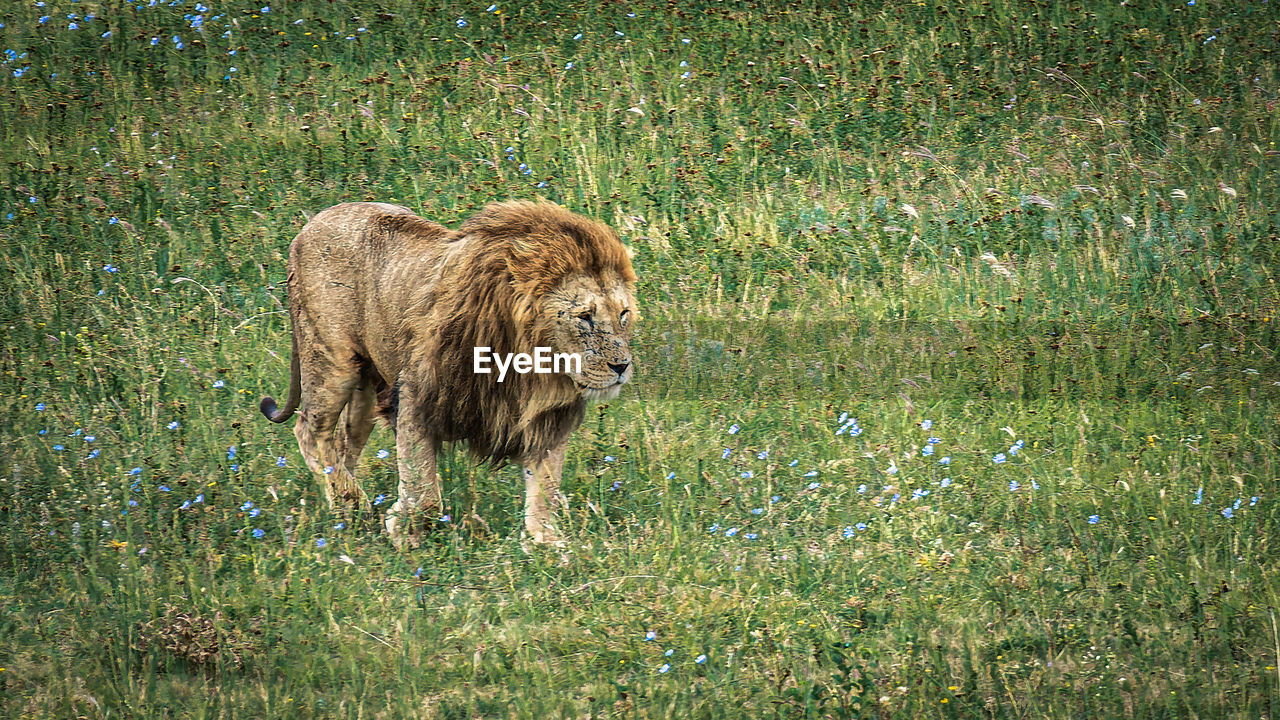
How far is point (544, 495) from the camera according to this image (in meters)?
5.70

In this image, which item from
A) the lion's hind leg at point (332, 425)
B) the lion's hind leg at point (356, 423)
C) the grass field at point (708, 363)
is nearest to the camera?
the grass field at point (708, 363)

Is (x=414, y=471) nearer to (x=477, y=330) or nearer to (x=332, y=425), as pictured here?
(x=477, y=330)

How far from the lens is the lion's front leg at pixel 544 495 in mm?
5590

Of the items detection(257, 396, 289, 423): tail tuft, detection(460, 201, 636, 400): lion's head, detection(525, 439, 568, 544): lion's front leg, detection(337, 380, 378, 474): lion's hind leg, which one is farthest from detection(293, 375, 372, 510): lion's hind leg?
detection(460, 201, 636, 400): lion's head

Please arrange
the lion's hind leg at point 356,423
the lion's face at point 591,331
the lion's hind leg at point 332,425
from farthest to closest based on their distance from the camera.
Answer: the lion's hind leg at point 356,423 → the lion's hind leg at point 332,425 → the lion's face at point 591,331

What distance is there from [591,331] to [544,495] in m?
0.83

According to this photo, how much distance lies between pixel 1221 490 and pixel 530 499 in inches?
128

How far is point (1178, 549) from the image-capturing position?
5199 mm

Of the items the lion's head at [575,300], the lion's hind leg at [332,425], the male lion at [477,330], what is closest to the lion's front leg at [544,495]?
the male lion at [477,330]

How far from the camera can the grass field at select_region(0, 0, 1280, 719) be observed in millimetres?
4672

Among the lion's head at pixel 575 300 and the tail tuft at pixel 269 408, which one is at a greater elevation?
the lion's head at pixel 575 300

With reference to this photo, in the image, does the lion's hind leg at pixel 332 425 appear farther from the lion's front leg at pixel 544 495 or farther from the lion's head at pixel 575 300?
the lion's head at pixel 575 300

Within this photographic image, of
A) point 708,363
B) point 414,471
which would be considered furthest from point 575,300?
point 708,363

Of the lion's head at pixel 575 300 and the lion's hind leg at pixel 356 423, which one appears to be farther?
the lion's hind leg at pixel 356 423
